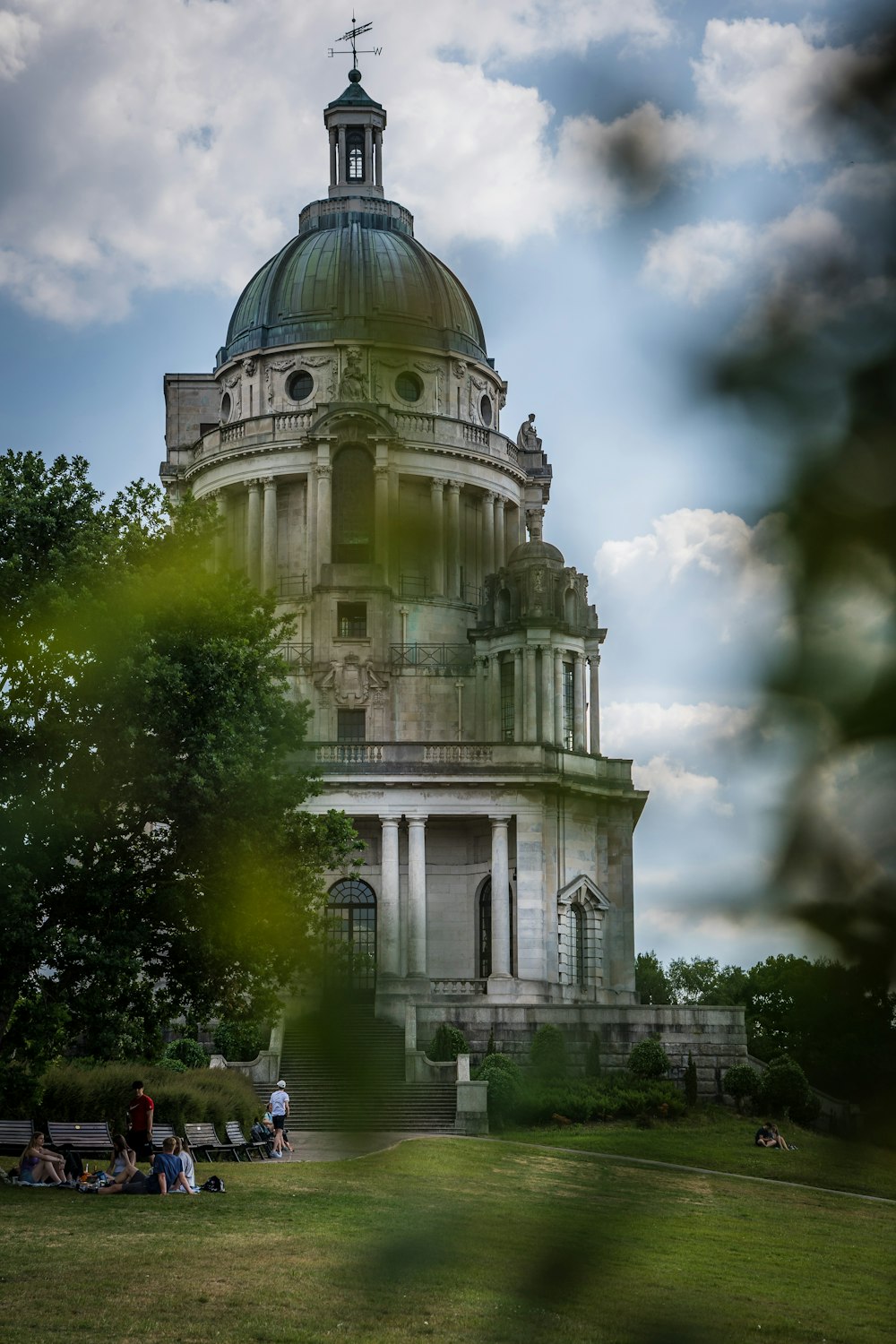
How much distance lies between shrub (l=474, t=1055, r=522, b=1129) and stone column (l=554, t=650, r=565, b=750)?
12.8 metres

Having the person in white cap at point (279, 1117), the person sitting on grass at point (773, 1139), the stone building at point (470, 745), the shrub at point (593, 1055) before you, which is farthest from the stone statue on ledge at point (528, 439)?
the person sitting on grass at point (773, 1139)

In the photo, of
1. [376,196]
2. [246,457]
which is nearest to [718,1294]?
[246,457]

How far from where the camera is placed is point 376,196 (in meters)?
69.4

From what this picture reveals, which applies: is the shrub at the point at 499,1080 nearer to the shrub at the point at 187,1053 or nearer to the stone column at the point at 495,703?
the shrub at the point at 187,1053

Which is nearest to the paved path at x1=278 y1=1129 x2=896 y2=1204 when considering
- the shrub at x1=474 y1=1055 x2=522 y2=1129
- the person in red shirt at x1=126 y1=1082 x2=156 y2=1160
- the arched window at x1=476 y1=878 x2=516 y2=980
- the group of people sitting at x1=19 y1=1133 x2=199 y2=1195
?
the group of people sitting at x1=19 y1=1133 x2=199 y2=1195

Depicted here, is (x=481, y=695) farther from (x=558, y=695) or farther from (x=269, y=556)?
(x=269, y=556)

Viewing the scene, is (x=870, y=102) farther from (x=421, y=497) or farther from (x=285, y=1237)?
(x=285, y=1237)

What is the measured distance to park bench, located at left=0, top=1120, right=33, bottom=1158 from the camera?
1016 inches

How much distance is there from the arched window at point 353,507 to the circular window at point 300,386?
2214 inches

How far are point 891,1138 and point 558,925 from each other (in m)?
49.7

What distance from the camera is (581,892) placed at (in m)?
52.1

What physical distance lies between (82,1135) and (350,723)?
3056cm

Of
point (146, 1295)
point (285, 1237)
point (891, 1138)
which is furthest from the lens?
point (285, 1237)

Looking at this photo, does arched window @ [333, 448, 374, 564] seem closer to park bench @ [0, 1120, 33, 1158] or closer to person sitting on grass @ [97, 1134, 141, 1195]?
person sitting on grass @ [97, 1134, 141, 1195]
